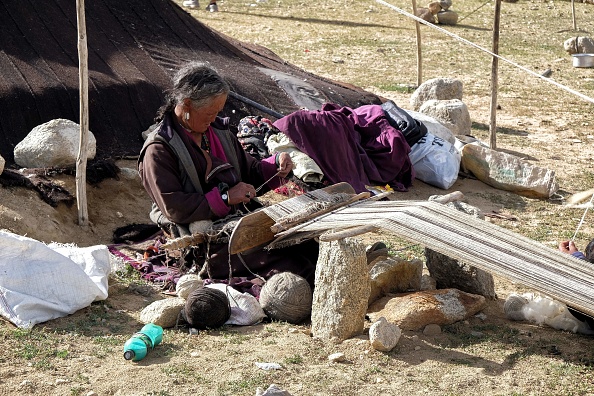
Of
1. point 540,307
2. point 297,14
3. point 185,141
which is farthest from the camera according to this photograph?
point 297,14

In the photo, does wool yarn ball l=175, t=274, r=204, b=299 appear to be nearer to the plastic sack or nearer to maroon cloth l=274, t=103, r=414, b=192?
maroon cloth l=274, t=103, r=414, b=192

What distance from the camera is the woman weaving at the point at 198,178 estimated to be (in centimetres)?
439

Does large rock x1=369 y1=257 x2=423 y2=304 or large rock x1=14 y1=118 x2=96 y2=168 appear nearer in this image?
large rock x1=369 y1=257 x2=423 y2=304

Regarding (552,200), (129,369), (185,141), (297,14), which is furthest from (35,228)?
(297,14)

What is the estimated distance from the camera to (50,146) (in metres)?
5.73

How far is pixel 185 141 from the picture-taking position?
4523 millimetres

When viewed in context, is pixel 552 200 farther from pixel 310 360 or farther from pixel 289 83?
pixel 310 360

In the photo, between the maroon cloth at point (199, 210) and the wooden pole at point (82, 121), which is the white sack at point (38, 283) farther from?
the wooden pole at point (82, 121)

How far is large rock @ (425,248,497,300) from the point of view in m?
4.47

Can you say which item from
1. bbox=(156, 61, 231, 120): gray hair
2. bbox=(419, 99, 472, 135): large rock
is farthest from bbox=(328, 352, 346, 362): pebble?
bbox=(419, 99, 472, 135): large rock

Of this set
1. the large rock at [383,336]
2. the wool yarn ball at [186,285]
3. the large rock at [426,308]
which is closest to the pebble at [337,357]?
the large rock at [383,336]

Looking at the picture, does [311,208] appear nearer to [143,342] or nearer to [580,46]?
[143,342]

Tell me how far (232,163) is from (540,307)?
5.78 feet

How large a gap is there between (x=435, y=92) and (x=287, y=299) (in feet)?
17.0
